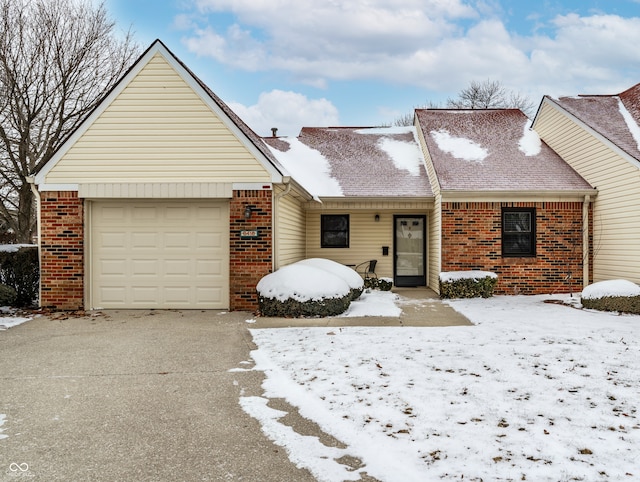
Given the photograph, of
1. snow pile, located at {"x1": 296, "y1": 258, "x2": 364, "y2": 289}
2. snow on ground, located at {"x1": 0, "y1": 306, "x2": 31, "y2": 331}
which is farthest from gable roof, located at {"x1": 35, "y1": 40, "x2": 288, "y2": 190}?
snow on ground, located at {"x1": 0, "y1": 306, "x2": 31, "y2": 331}

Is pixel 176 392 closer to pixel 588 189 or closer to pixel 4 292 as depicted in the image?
pixel 4 292

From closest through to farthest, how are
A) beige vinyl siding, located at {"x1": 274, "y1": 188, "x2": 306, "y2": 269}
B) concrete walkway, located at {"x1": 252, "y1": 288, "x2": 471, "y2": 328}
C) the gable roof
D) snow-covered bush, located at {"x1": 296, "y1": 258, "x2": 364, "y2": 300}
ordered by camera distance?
concrete walkway, located at {"x1": 252, "y1": 288, "x2": 471, "y2": 328} → the gable roof → beige vinyl siding, located at {"x1": 274, "y1": 188, "x2": 306, "y2": 269} → snow-covered bush, located at {"x1": 296, "y1": 258, "x2": 364, "y2": 300}

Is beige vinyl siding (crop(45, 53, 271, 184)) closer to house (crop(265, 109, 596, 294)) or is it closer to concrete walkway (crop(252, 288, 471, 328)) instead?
concrete walkway (crop(252, 288, 471, 328))

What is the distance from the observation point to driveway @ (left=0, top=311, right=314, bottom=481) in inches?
136

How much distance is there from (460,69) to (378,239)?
23588 millimetres

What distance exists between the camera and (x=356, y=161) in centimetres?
1667

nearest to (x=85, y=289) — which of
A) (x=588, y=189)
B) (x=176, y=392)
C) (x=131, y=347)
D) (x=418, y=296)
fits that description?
(x=131, y=347)

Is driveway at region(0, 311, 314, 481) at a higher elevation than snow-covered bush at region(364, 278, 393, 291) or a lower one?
lower

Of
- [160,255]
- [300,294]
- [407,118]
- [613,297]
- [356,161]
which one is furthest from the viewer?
[407,118]

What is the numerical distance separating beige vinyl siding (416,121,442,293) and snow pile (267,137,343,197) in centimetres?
285

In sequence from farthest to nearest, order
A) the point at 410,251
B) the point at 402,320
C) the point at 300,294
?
the point at 410,251 → the point at 300,294 → the point at 402,320

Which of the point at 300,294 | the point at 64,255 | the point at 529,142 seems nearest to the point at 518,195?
the point at 529,142

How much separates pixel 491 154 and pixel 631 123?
3.76 m

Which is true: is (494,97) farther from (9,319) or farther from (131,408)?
(131,408)
